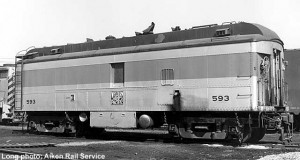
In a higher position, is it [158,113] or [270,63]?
[270,63]

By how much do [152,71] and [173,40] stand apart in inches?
54.2

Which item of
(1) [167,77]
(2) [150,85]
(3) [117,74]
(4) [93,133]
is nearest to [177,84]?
(1) [167,77]

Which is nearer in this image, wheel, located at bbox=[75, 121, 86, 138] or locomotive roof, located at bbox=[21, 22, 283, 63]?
locomotive roof, located at bbox=[21, 22, 283, 63]

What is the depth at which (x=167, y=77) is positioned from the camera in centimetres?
1423

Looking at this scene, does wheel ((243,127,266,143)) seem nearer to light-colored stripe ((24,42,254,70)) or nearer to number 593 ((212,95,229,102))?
number 593 ((212,95,229,102))

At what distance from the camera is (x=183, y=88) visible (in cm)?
1392

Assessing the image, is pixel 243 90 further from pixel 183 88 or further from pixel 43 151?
pixel 43 151

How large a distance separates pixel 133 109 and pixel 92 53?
10.2 ft

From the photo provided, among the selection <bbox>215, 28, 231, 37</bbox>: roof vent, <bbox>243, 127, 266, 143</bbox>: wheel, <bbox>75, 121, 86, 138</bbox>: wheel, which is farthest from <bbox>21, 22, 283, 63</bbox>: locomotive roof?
<bbox>243, 127, 266, 143</bbox>: wheel

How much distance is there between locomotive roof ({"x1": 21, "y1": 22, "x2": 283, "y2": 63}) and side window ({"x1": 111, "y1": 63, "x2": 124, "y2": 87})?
55 centimetres

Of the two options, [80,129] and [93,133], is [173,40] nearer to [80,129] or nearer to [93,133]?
[80,129]

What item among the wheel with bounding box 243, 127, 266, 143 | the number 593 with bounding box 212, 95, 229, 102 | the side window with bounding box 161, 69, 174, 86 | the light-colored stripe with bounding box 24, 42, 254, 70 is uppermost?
the light-colored stripe with bounding box 24, 42, 254, 70

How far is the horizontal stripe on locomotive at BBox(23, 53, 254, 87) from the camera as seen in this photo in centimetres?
1296

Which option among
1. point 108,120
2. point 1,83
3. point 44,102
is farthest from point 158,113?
point 1,83
